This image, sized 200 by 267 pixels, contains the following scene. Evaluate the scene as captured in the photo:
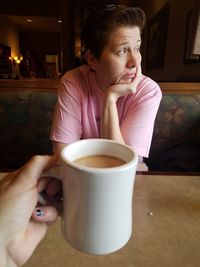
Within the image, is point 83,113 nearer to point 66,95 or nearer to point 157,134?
point 66,95

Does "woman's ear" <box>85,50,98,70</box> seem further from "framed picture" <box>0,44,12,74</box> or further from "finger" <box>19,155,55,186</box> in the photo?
"framed picture" <box>0,44,12,74</box>

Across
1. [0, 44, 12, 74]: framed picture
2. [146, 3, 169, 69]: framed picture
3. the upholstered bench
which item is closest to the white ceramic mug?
the upholstered bench

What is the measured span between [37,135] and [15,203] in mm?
1237

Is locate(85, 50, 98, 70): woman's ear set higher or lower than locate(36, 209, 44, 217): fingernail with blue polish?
higher

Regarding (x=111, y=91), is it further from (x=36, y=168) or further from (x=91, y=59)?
(x=36, y=168)

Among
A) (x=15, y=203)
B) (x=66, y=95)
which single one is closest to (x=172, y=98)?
(x=66, y=95)

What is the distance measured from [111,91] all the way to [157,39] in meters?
2.62

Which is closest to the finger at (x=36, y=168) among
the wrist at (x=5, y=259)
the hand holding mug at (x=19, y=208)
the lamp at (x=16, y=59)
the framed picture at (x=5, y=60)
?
the hand holding mug at (x=19, y=208)

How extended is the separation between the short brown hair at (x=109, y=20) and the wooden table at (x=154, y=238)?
0.60 metres

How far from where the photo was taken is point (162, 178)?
75cm

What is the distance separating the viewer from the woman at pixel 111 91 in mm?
941

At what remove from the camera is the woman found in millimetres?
941

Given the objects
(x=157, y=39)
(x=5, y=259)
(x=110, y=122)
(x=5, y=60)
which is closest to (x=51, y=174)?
(x=5, y=259)

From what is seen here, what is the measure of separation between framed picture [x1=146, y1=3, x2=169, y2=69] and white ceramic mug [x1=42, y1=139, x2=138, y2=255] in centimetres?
302
